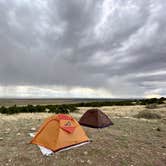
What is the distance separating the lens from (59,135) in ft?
23.0

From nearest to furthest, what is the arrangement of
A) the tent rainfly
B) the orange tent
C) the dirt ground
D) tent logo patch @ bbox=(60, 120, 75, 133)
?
the dirt ground
the orange tent
tent logo patch @ bbox=(60, 120, 75, 133)
the tent rainfly

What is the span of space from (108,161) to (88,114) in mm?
5830

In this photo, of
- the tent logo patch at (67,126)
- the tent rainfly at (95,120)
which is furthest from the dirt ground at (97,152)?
the tent rainfly at (95,120)

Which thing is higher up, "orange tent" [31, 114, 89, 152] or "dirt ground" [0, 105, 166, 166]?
"orange tent" [31, 114, 89, 152]

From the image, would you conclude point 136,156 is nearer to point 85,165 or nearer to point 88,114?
point 85,165

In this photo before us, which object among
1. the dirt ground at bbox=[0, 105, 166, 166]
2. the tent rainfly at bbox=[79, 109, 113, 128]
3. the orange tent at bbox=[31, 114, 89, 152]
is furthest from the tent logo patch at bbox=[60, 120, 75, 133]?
the tent rainfly at bbox=[79, 109, 113, 128]

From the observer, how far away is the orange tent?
22.5ft

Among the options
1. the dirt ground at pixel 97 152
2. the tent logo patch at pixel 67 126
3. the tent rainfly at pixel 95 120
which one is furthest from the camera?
the tent rainfly at pixel 95 120

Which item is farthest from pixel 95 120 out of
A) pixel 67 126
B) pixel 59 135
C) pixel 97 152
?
pixel 97 152

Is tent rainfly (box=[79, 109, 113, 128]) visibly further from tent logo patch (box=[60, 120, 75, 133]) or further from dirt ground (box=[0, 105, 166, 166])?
tent logo patch (box=[60, 120, 75, 133])

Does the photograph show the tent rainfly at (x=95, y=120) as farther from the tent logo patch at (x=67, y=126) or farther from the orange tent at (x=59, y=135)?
the tent logo patch at (x=67, y=126)

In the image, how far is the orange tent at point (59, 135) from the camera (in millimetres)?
6855

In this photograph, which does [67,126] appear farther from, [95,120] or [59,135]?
[95,120]

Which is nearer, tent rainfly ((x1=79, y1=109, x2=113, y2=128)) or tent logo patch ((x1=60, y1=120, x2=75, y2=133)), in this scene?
tent logo patch ((x1=60, y1=120, x2=75, y2=133))
